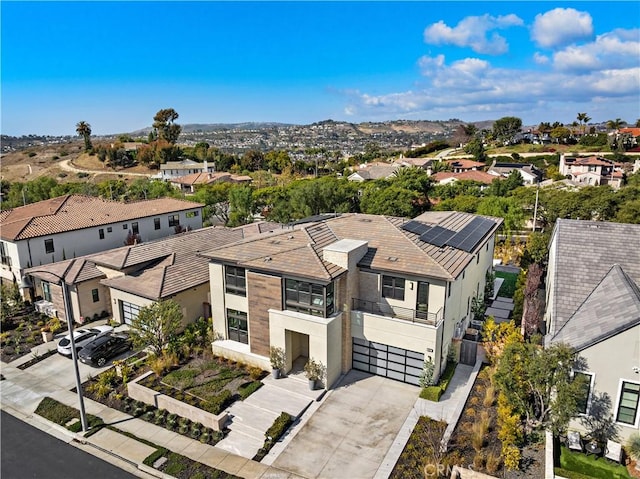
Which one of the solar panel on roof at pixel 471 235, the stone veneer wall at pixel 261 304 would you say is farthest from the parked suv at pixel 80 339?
the solar panel on roof at pixel 471 235

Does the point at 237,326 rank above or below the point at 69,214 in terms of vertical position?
below

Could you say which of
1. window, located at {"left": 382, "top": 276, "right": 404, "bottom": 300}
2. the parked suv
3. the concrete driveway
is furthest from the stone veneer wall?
the parked suv

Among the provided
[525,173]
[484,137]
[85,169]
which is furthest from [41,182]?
[484,137]

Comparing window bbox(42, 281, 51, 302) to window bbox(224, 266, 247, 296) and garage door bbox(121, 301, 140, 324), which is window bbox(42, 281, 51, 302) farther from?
window bbox(224, 266, 247, 296)

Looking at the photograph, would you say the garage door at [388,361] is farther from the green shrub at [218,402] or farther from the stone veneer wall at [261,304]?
the green shrub at [218,402]

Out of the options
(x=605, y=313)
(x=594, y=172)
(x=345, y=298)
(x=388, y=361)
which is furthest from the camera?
(x=594, y=172)

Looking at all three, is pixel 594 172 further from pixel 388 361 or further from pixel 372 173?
pixel 388 361

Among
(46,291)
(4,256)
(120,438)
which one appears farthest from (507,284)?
(4,256)
